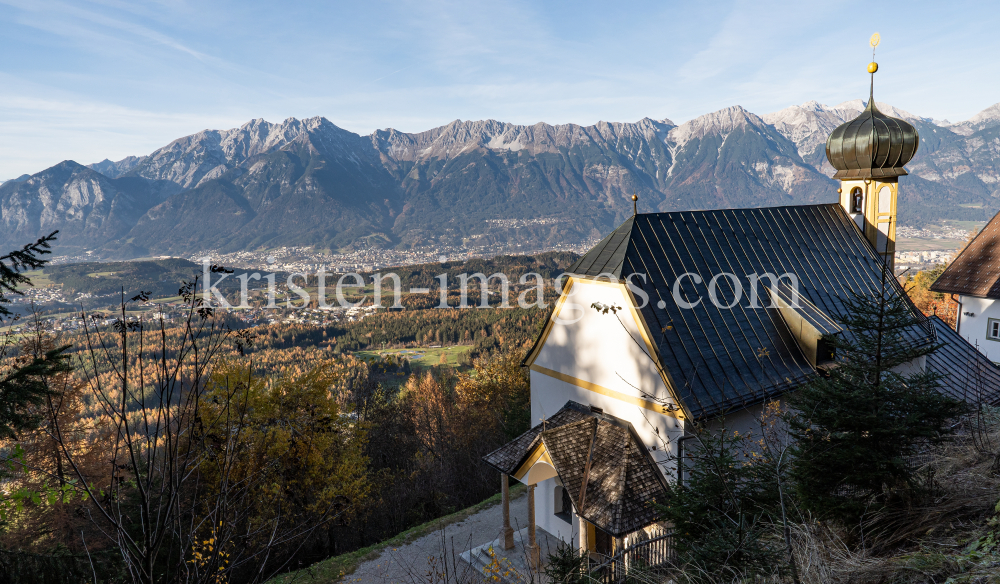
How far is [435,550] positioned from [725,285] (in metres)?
10.6

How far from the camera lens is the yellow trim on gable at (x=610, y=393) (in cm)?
1121

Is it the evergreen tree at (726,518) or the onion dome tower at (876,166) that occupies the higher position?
the onion dome tower at (876,166)

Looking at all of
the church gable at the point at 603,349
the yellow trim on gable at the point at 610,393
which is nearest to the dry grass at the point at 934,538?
the yellow trim on gable at the point at 610,393

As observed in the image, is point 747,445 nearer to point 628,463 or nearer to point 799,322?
point 628,463

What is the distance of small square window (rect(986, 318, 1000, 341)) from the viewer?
22562mm

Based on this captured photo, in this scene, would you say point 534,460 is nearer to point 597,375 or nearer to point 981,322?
point 597,375

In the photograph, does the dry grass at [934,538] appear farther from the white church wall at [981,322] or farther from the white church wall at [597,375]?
the white church wall at [981,322]

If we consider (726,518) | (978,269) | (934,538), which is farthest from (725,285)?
(978,269)

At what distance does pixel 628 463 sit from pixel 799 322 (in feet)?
18.4

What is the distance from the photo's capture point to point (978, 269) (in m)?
23.7

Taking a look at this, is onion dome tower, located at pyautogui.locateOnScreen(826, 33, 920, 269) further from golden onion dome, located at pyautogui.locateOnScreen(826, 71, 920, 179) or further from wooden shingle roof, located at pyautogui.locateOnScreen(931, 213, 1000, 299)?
wooden shingle roof, located at pyautogui.locateOnScreen(931, 213, 1000, 299)

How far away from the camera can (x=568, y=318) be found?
13.6 metres

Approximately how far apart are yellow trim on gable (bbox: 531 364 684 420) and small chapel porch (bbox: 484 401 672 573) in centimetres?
52

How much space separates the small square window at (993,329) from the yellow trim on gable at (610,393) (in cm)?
A: 2076
